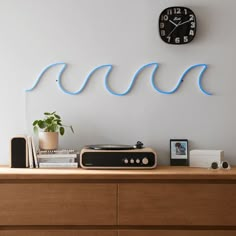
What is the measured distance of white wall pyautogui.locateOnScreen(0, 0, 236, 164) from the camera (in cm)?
270

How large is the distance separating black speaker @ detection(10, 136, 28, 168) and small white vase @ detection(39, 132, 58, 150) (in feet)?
0.38

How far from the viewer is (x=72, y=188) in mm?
2258

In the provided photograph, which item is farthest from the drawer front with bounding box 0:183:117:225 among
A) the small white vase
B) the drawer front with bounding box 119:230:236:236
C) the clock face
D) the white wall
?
the clock face

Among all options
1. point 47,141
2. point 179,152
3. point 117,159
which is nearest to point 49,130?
point 47,141

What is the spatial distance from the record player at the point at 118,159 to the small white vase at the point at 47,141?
27 cm

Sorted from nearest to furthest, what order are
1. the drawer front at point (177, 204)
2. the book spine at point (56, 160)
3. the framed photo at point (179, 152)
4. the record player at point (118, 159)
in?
the drawer front at point (177, 204) → the record player at point (118, 159) → the book spine at point (56, 160) → the framed photo at point (179, 152)

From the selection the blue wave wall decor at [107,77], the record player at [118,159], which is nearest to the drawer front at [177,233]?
the record player at [118,159]

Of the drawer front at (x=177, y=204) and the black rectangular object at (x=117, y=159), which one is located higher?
the black rectangular object at (x=117, y=159)

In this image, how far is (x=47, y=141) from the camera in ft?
8.43

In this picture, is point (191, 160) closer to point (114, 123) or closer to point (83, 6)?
point (114, 123)

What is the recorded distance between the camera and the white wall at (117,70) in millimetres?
2699

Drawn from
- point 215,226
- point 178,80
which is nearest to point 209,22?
point 178,80

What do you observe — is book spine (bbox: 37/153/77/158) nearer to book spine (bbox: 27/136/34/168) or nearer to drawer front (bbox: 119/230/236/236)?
book spine (bbox: 27/136/34/168)

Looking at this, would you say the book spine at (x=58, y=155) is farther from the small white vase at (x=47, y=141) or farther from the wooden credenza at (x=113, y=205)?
the wooden credenza at (x=113, y=205)
